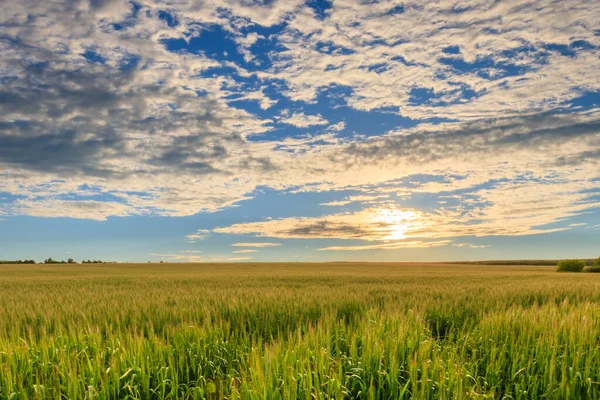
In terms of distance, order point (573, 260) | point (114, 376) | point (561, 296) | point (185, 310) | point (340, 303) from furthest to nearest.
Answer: point (573, 260) → point (561, 296) → point (340, 303) → point (185, 310) → point (114, 376)

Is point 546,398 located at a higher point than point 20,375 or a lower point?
lower

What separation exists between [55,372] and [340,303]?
5965 millimetres

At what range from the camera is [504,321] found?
20.2 feet

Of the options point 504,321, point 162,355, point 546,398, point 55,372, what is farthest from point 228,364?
point 504,321

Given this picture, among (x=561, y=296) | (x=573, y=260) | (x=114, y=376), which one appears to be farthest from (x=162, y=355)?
(x=573, y=260)

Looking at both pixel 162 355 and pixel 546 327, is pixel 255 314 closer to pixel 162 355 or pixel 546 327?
pixel 162 355

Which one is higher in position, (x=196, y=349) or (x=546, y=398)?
(x=196, y=349)

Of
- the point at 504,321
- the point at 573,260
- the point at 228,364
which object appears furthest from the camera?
the point at 573,260

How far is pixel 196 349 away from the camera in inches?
198

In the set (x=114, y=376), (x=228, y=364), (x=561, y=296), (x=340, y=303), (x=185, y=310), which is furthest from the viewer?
(x=561, y=296)

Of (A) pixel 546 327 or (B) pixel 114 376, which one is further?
(A) pixel 546 327

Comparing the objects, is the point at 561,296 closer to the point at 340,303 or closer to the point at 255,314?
the point at 340,303

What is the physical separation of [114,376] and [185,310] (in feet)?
12.4

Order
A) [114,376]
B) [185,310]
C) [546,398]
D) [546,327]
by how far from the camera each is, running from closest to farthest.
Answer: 1. [114,376]
2. [546,398]
3. [546,327]
4. [185,310]
